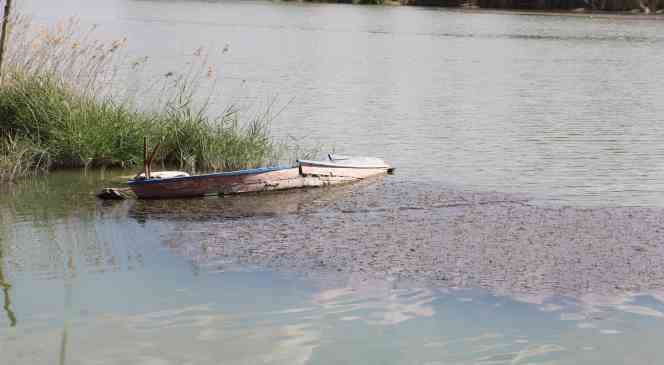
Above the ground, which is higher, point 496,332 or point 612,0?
point 612,0

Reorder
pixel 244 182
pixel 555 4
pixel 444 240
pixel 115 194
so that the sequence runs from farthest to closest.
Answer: pixel 555 4, pixel 244 182, pixel 115 194, pixel 444 240

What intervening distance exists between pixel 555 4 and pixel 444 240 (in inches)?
3106

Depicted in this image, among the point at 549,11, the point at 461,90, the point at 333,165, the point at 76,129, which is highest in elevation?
the point at 549,11

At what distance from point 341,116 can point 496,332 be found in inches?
564

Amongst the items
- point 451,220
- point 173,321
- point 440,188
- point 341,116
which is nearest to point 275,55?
point 341,116

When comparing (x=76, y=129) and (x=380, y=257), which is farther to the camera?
(x=76, y=129)

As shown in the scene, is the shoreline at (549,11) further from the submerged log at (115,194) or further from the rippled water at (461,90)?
the submerged log at (115,194)

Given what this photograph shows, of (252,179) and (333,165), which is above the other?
(333,165)

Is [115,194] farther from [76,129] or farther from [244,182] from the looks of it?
[76,129]

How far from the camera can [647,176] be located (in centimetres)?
1608

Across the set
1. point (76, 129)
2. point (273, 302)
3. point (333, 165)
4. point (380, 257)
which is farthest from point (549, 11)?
point (273, 302)

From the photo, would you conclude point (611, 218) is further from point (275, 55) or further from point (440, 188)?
point (275, 55)

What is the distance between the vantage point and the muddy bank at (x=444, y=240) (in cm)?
980

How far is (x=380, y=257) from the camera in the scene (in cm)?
1044
